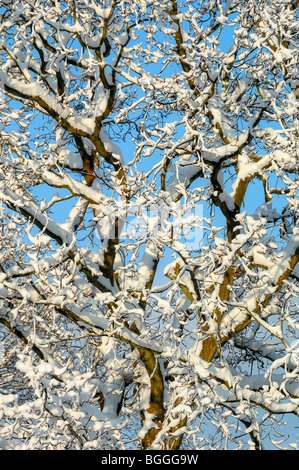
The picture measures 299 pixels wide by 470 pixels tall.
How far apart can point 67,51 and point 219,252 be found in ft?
9.76

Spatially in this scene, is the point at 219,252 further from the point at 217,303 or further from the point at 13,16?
the point at 13,16

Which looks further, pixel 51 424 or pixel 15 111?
pixel 15 111

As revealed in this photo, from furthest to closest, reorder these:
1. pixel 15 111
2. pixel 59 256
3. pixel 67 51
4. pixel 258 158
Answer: pixel 258 158, pixel 15 111, pixel 67 51, pixel 59 256

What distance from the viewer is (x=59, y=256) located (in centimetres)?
567

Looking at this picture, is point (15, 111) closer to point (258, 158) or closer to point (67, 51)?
point (67, 51)

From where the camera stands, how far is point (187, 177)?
7.70 meters

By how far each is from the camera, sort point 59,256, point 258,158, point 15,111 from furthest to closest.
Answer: point 258,158, point 15,111, point 59,256

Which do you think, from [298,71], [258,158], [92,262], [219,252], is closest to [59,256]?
[92,262]

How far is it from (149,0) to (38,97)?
182 centimetres

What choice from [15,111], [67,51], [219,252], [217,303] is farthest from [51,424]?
[67,51]
